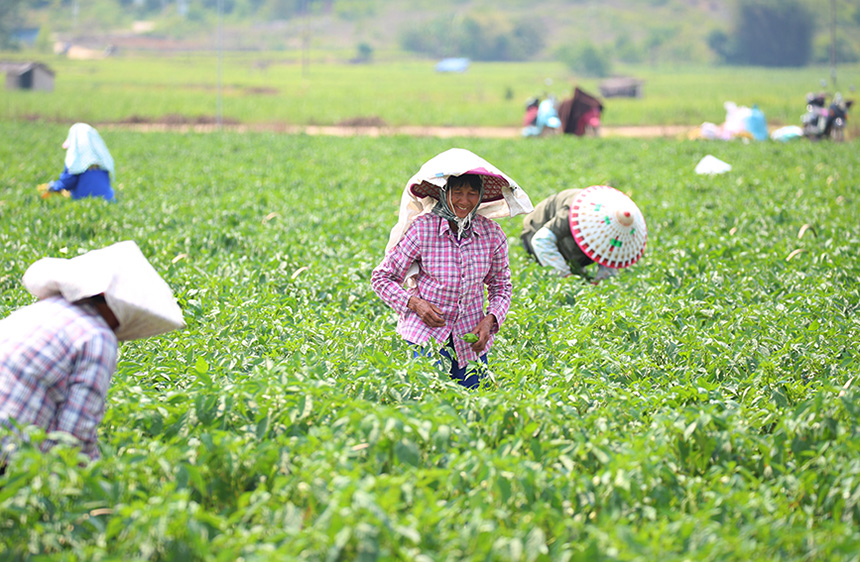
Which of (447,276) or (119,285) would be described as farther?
(447,276)

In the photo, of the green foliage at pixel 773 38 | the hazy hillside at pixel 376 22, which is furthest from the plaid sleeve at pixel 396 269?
the green foliage at pixel 773 38

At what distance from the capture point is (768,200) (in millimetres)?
11016

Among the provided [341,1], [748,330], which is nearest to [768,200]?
[748,330]

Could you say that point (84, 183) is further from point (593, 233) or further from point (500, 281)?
point (500, 281)

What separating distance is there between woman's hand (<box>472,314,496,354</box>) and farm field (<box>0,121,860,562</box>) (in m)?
0.15

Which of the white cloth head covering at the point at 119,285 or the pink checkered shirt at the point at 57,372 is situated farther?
the white cloth head covering at the point at 119,285

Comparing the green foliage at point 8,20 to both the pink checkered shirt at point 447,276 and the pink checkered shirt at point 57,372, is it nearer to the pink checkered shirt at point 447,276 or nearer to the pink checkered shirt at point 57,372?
the pink checkered shirt at point 447,276

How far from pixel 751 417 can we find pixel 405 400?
1.62 meters

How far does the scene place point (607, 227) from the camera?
6215 mm

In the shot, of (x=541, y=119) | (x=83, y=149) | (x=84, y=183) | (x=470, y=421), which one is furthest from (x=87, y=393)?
(x=541, y=119)

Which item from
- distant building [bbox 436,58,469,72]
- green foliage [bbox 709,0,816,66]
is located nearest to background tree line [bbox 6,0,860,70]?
green foliage [bbox 709,0,816,66]

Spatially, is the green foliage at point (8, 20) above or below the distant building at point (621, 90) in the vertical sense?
above

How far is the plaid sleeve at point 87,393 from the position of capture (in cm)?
288

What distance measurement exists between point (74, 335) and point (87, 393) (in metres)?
0.22
